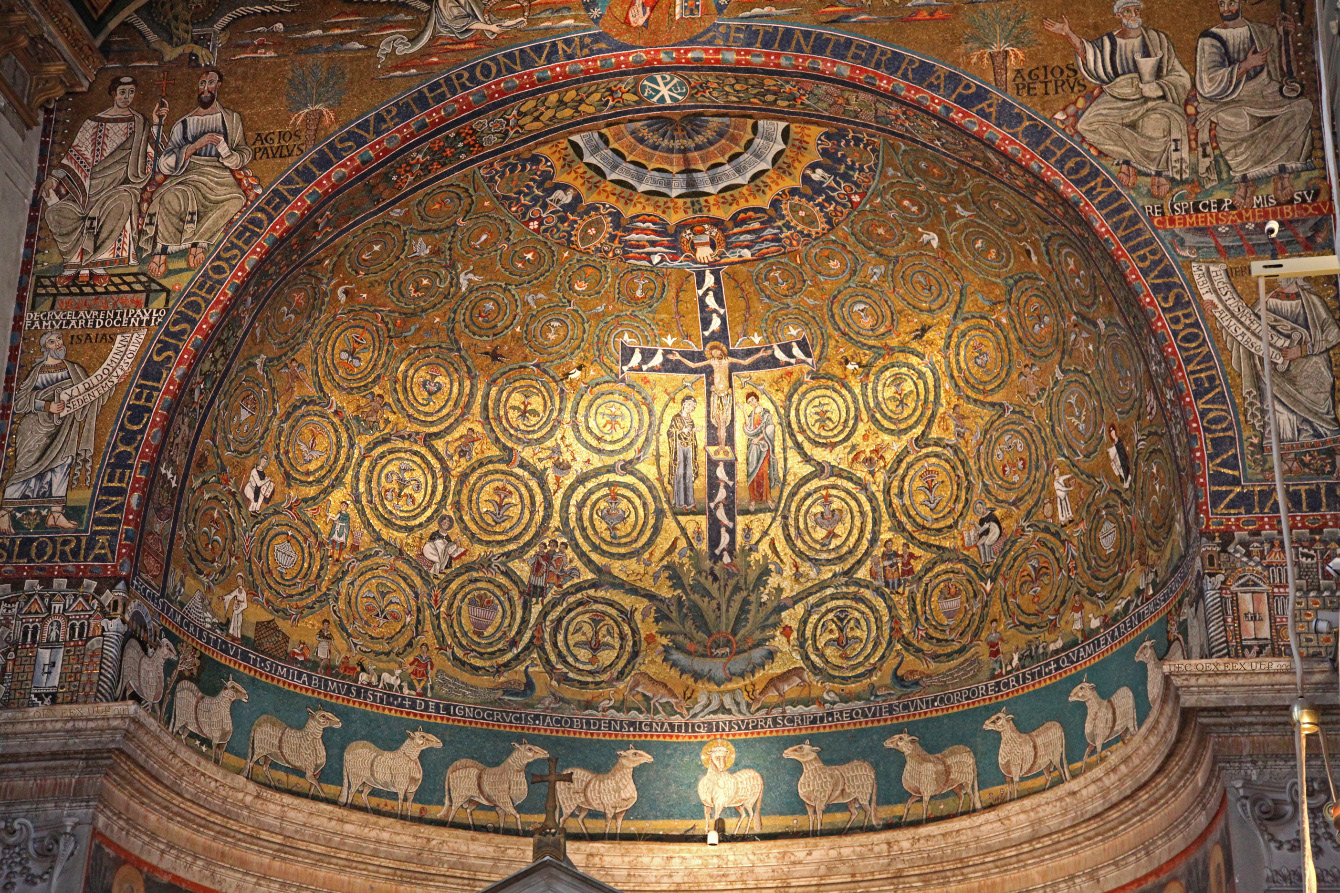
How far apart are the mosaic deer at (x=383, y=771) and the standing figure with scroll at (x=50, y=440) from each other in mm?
2946

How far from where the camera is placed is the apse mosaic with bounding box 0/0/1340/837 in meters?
13.5

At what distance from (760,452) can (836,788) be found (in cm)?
286

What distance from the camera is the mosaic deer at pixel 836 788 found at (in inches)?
596

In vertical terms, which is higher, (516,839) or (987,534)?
(987,534)

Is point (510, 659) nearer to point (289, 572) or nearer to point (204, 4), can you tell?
point (289, 572)

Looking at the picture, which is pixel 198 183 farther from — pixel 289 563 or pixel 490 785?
pixel 490 785

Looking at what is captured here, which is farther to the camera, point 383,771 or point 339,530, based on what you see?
point 339,530

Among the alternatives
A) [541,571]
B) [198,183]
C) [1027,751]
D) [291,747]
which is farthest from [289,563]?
[1027,751]

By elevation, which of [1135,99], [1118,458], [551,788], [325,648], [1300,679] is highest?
[1135,99]

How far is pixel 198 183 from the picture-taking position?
47.0 feet

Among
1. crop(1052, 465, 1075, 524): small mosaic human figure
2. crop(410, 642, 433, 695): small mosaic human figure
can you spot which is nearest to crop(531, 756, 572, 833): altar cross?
crop(410, 642, 433, 695): small mosaic human figure

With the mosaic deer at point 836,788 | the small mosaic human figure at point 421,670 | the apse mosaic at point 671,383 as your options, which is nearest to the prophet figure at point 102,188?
the apse mosaic at point 671,383

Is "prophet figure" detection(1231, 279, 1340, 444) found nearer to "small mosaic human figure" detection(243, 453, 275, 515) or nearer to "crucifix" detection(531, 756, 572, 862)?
"crucifix" detection(531, 756, 572, 862)

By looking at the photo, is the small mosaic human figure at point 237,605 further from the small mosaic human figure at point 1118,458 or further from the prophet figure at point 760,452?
the small mosaic human figure at point 1118,458
